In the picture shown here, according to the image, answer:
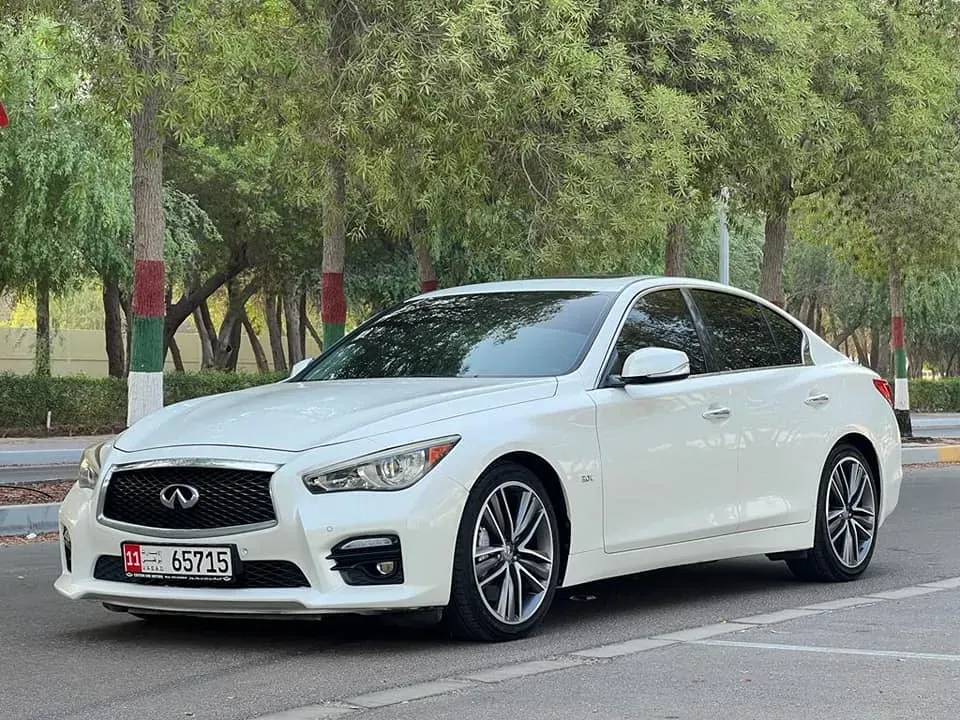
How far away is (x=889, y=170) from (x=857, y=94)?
1.54m

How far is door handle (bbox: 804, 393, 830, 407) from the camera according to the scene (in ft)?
30.1

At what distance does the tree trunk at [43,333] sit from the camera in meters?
34.0

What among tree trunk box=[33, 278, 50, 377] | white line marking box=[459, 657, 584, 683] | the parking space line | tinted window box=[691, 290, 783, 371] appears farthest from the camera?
tree trunk box=[33, 278, 50, 377]

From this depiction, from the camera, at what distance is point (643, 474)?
796cm

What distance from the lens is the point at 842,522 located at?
9.43 m

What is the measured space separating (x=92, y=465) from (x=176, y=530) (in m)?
0.76

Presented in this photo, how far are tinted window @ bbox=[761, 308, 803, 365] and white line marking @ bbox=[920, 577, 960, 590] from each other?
1.40 metres

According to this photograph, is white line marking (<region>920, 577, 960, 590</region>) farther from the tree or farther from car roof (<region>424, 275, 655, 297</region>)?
the tree

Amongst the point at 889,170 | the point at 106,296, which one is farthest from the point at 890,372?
the point at 889,170

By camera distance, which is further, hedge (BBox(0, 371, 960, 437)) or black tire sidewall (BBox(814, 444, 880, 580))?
hedge (BBox(0, 371, 960, 437))

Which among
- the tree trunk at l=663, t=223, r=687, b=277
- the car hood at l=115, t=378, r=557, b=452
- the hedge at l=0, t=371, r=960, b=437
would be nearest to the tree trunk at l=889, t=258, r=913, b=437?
the tree trunk at l=663, t=223, r=687, b=277

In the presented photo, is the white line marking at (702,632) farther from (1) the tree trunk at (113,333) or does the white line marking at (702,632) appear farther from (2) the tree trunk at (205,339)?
Result: (2) the tree trunk at (205,339)

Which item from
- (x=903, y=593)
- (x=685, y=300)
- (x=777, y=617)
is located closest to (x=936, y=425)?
(x=903, y=593)

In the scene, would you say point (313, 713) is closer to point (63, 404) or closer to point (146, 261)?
point (146, 261)
